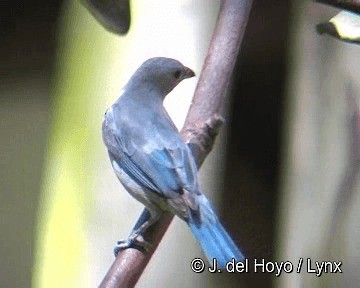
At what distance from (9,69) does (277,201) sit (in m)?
0.45

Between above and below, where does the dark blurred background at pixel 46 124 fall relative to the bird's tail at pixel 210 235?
above

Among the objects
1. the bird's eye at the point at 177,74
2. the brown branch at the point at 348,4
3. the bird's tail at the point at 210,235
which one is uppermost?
the brown branch at the point at 348,4

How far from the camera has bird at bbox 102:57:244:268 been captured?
75cm

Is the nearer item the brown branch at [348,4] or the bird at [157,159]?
the bird at [157,159]

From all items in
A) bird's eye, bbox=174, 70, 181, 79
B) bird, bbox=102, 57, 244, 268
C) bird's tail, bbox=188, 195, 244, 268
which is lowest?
bird's tail, bbox=188, 195, 244, 268

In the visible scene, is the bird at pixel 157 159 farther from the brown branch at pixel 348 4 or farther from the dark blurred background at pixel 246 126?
the brown branch at pixel 348 4

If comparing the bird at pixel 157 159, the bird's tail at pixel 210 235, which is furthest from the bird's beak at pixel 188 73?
the bird's tail at pixel 210 235

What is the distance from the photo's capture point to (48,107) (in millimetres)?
967

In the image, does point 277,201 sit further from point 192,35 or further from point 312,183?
point 192,35

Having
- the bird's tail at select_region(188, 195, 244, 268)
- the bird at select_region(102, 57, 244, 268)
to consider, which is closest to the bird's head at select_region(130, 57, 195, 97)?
the bird at select_region(102, 57, 244, 268)

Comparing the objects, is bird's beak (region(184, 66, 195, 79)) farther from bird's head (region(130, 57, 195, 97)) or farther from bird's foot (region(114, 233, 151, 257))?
bird's foot (region(114, 233, 151, 257))

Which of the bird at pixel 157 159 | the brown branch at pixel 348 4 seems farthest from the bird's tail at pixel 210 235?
the brown branch at pixel 348 4

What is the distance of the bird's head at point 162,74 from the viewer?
0.83 metres

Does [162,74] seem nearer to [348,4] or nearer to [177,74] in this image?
[177,74]
